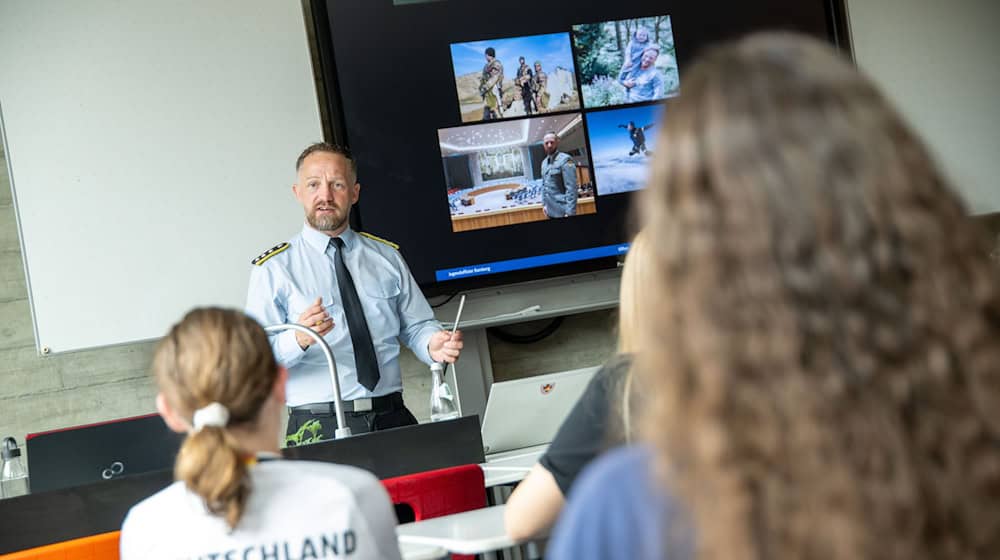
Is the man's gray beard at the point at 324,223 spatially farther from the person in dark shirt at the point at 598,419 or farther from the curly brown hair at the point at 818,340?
the curly brown hair at the point at 818,340

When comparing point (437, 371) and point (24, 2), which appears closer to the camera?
point (437, 371)

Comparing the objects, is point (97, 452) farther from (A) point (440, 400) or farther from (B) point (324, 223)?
(B) point (324, 223)

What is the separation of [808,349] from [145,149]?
4.11 m

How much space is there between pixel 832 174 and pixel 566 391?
8.04 feet

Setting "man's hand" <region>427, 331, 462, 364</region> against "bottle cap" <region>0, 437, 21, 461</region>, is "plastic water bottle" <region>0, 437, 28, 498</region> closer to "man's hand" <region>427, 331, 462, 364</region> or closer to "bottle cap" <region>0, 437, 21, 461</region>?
"bottle cap" <region>0, 437, 21, 461</region>

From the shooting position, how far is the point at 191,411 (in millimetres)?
1360

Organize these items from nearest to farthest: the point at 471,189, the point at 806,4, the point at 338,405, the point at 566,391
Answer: the point at 338,405, the point at 566,391, the point at 471,189, the point at 806,4

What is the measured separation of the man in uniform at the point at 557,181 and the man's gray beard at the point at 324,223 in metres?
1.22

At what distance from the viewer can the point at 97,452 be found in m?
2.90

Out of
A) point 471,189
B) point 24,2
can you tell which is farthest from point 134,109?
point 471,189

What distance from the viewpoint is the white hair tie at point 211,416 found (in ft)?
4.38

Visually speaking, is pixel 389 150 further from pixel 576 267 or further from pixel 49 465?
pixel 49 465

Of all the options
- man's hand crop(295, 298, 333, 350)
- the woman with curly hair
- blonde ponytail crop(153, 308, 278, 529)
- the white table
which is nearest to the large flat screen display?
man's hand crop(295, 298, 333, 350)

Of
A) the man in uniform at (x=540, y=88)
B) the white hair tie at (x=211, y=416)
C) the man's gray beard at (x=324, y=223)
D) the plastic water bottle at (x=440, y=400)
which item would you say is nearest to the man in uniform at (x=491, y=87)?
the man in uniform at (x=540, y=88)
